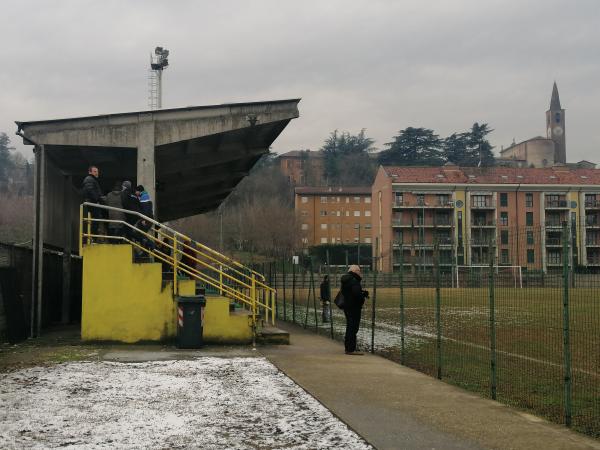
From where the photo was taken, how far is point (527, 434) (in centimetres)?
→ 684

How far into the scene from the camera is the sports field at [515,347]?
10.1 metres

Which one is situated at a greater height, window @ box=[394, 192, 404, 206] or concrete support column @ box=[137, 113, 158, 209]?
window @ box=[394, 192, 404, 206]

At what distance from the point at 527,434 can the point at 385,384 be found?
309 cm

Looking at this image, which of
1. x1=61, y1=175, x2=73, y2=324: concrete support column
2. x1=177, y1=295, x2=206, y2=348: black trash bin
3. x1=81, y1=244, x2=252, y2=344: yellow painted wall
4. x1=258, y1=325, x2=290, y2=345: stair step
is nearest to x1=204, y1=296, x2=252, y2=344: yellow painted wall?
x1=81, y1=244, x2=252, y2=344: yellow painted wall

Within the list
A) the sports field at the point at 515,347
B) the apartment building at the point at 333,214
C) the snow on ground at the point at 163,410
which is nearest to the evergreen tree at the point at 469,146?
the apartment building at the point at 333,214

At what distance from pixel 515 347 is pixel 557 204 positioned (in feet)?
244

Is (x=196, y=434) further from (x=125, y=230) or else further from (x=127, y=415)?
(x=125, y=230)

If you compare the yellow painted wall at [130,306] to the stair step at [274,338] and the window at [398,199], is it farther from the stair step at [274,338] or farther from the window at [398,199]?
the window at [398,199]

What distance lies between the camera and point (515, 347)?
51.0ft

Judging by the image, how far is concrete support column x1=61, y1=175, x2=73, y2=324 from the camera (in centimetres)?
1908

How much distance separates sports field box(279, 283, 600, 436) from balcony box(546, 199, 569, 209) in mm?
66528

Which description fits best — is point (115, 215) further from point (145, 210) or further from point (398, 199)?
point (398, 199)

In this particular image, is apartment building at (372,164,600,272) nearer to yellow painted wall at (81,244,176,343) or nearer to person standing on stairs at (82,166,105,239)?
person standing on stairs at (82,166,105,239)

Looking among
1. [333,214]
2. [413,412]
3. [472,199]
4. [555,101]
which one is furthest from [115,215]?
[555,101]
